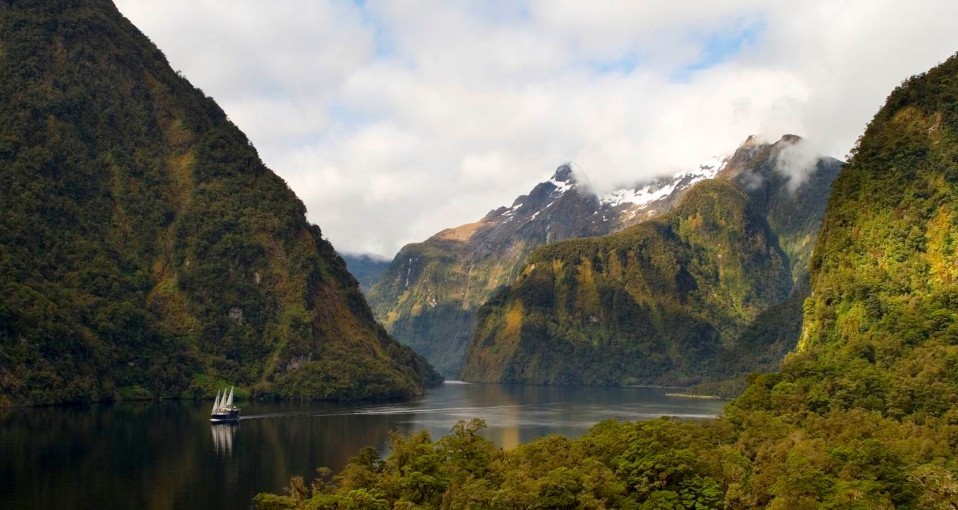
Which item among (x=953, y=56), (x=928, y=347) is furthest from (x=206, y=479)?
(x=953, y=56)

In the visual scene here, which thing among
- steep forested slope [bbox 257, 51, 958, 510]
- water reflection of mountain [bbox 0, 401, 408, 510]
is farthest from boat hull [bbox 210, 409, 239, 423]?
steep forested slope [bbox 257, 51, 958, 510]

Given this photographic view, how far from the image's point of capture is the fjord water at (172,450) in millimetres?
99000

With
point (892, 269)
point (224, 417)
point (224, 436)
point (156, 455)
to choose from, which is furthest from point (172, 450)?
point (892, 269)

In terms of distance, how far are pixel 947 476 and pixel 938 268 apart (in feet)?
316

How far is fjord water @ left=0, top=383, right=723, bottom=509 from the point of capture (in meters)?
99.0

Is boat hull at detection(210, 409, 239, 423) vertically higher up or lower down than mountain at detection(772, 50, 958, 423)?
lower down

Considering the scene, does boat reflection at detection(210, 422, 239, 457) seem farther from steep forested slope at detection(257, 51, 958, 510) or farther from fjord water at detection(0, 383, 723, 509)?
steep forested slope at detection(257, 51, 958, 510)

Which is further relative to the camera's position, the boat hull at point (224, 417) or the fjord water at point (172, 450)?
the boat hull at point (224, 417)

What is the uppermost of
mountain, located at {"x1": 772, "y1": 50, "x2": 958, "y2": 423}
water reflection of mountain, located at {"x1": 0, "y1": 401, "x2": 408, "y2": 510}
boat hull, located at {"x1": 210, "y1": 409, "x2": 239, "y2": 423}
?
mountain, located at {"x1": 772, "y1": 50, "x2": 958, "y2": 423}

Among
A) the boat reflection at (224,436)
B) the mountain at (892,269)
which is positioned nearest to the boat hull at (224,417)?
the boat reflection at (224,436)

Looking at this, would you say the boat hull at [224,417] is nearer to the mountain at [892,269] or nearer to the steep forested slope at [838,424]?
the steep forested slope at [838,424]

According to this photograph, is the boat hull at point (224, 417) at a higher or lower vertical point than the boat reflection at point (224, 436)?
higher

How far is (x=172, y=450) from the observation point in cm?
13238

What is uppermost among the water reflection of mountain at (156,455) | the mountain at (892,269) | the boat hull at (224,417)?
the mountain at (892,269)
